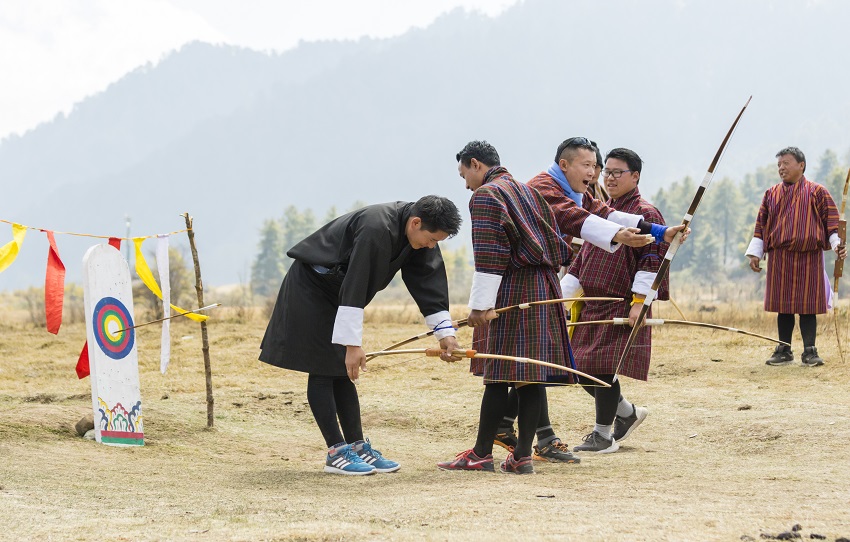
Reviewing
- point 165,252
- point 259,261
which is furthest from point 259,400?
point 259,261

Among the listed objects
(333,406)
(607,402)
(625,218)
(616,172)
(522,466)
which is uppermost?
(616,172)

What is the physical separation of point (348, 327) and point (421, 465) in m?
1.17

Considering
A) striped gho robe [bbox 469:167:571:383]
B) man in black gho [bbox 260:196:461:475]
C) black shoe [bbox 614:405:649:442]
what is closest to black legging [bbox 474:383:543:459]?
striped gho robe [bbox 469:167:571:383]

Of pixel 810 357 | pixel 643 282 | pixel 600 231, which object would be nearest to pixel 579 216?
pixel 600 231

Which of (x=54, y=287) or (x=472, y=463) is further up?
(x=54, y=287)

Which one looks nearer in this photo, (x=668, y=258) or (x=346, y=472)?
(x=668, y=258)

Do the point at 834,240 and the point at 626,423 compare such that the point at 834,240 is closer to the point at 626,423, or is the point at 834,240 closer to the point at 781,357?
the point at 781,357

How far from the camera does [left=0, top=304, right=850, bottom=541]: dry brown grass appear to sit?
11.5 ft

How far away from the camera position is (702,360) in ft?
33.0

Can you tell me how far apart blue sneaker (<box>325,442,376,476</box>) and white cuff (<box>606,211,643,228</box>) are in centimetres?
180

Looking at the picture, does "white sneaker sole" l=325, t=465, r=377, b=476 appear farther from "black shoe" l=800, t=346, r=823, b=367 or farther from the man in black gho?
"black shoe" l=800, t=346, r=823, b=367

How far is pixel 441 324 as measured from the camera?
4977 mm

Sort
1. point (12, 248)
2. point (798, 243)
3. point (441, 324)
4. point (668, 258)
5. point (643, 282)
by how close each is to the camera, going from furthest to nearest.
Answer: point (798, 243) → point (12, 248) → point (643, 282) → point (441, 324) → point (668, 258)

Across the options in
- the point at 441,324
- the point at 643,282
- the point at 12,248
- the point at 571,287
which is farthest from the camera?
the point at 12,248
